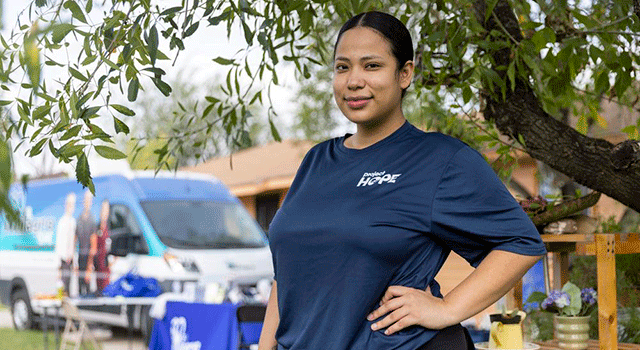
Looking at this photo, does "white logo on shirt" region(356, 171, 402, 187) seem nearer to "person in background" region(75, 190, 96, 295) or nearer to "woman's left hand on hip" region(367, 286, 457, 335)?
"woman's left hand on hip" region(367, 286, 457, 335)

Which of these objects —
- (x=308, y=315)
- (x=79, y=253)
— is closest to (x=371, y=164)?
(x=308, y=315)

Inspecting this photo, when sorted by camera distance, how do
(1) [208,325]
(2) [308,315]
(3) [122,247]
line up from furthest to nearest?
(3) [122,247] → (1) [208,325] → (2) [308,315]

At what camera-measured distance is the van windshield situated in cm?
1191

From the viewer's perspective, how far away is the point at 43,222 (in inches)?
526

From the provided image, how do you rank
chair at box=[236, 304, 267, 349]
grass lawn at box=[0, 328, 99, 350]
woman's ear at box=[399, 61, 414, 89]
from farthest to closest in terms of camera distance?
grass lawn at box=[0, 328, 99, 350], chair at box=[236, 304, 267, 349], woman's ear at box=[399, 61, 414, 89]

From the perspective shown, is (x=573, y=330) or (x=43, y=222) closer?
(x=573, y=330)

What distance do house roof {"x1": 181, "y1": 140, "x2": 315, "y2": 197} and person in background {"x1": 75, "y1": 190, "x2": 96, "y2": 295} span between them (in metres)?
6.03

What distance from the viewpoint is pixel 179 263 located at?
11.3 metres

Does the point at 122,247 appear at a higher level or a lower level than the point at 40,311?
higher

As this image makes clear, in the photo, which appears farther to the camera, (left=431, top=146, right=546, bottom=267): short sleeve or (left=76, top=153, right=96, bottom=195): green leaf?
(left=76, top=153, right=96, bottom=195): green leaf

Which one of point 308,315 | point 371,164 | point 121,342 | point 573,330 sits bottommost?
point 121,342

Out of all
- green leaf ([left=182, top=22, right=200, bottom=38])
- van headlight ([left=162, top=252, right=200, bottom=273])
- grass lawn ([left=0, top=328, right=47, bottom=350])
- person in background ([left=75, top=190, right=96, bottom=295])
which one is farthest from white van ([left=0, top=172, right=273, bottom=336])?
green leaf ([left=182, top=22, right=200, bottom=38])

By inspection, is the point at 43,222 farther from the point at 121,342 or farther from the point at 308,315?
the point at 308,315

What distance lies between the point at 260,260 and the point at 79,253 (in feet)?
9.12
